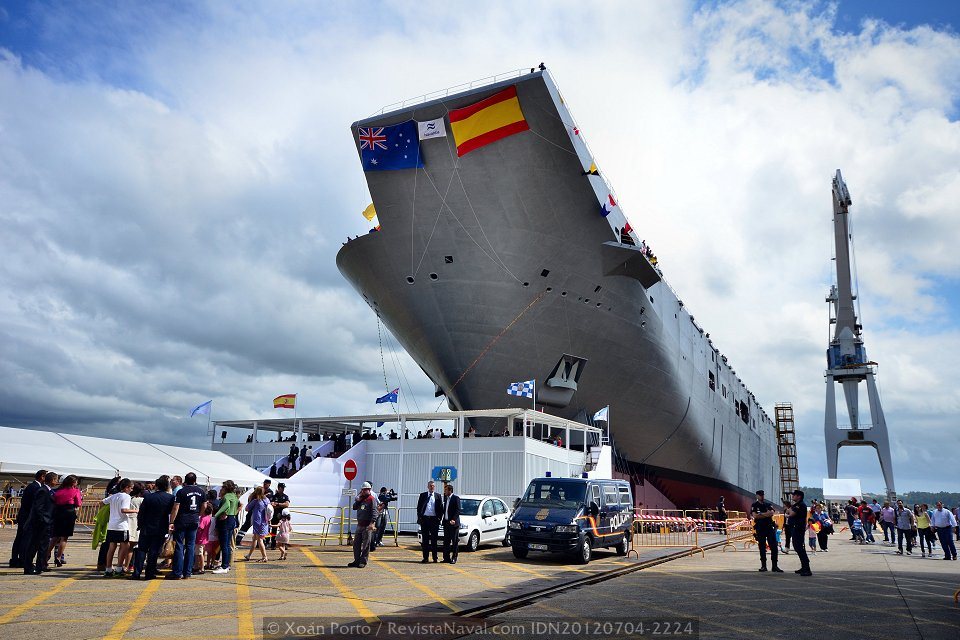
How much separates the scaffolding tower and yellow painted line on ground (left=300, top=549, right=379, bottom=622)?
7616 cm

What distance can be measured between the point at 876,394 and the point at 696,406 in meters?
32.5

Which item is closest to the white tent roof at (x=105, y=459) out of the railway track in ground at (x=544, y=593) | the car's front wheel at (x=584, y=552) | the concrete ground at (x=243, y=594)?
the concrete ground at (x=243, y=594)

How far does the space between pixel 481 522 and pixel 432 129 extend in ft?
45.7

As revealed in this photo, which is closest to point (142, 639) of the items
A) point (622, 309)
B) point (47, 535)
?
point (47, 535)

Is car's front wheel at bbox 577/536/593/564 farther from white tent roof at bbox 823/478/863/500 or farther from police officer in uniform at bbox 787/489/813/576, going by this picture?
white tent roof at bbox 823/478/863/500

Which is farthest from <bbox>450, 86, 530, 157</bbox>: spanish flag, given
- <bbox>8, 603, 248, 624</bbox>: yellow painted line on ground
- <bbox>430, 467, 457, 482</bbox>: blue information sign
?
<bbox>8, 603, 248, 624</bbox>: yellow painted line on ground

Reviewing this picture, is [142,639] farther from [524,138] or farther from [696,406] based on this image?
[696,406]

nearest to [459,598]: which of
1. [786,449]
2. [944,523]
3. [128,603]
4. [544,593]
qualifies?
[544,593]

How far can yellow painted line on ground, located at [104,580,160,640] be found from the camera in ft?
20.4

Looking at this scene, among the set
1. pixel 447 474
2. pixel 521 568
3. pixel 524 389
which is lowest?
pixel 521 568

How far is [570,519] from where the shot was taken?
14125mm

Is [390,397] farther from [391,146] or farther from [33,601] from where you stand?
[33,601]

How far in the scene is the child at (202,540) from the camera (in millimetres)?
10938

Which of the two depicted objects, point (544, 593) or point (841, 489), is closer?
point (544, 593)
